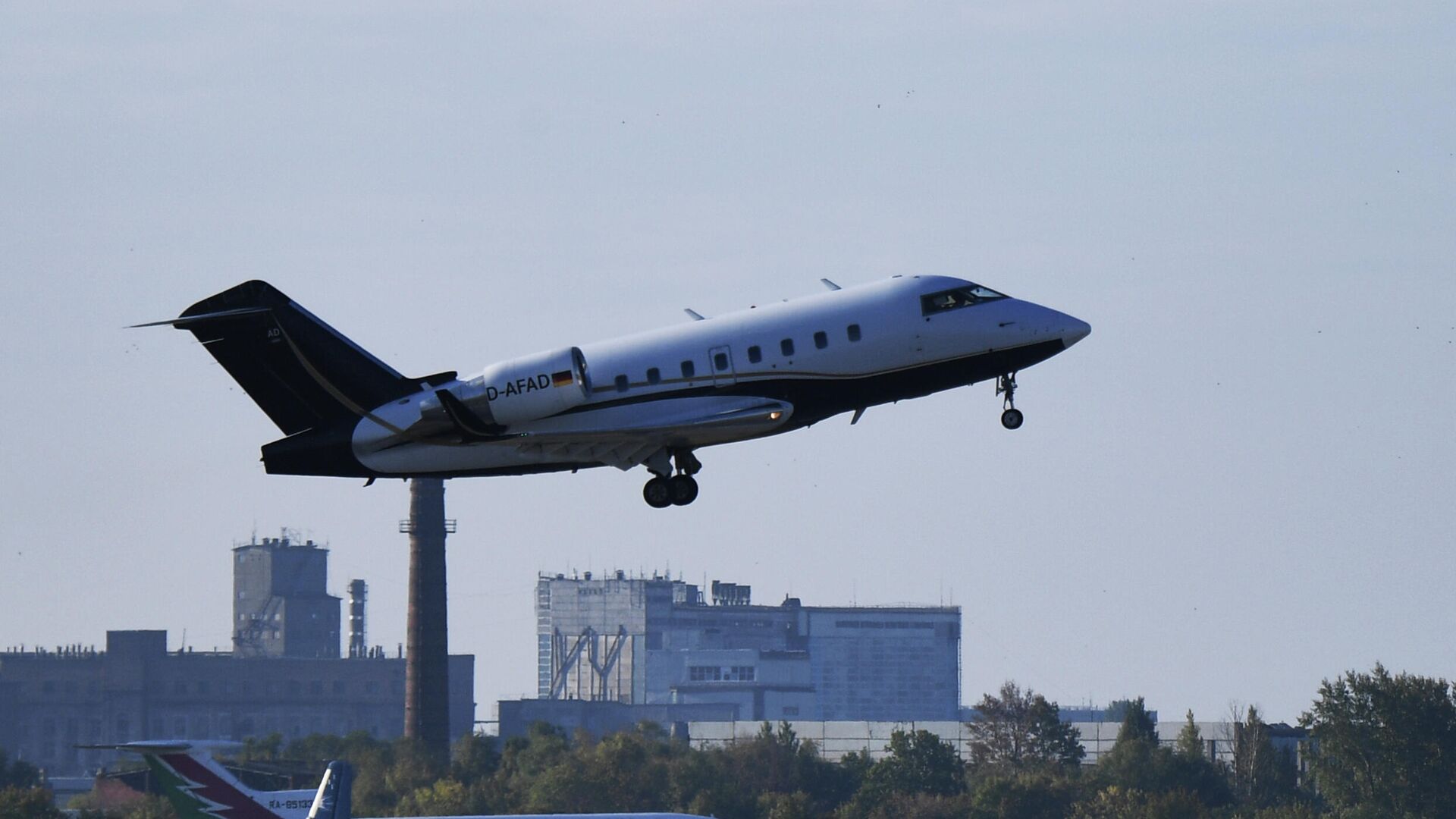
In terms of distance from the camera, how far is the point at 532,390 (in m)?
54.5

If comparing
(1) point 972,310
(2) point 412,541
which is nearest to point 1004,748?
(2) point 412,541

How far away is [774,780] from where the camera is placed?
6029 inches

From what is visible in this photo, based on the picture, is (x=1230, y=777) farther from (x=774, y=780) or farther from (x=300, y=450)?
(x=300, y=450)

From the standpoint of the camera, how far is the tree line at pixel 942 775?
13712 cm

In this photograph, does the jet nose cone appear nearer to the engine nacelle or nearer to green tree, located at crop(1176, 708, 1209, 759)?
the engine nacelle

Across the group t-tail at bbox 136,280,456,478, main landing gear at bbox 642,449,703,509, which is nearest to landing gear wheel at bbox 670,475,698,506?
main landing gear at bbox 642,449,703,509

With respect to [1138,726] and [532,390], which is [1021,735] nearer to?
[1138,726]

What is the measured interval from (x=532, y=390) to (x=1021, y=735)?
394 ft

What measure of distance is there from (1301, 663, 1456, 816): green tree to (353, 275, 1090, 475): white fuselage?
90.9 m

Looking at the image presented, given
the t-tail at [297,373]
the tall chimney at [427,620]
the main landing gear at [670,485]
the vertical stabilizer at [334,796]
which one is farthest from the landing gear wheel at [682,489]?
the tall chimney at [427,620]

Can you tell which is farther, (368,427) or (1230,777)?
(1230,777)

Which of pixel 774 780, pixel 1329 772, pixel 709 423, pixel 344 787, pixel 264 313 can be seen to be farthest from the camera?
pixel 774 780

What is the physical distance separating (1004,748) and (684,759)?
30.8 metres

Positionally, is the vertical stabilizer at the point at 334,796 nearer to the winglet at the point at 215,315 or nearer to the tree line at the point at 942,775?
the winglet at the point at 215,315
